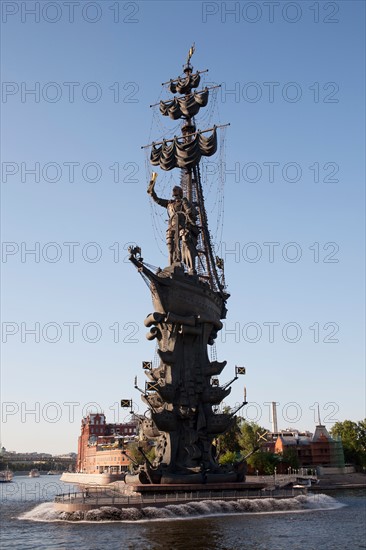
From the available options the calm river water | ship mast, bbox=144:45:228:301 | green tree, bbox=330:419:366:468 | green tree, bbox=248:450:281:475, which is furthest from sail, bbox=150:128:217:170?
green tree, bbox=330:419:366:468

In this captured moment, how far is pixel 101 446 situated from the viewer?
15012cm

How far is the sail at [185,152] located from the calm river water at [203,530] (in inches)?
1660

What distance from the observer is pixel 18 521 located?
4759 centimetres

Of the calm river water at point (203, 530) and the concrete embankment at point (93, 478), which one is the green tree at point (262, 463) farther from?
the calm river water at point (203, 530)

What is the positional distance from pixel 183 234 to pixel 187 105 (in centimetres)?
2148

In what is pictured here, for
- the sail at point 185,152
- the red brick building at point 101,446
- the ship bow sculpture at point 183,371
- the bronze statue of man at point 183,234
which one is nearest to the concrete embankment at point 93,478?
the red brick building at point 101,446

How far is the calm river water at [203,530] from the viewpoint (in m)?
34.9

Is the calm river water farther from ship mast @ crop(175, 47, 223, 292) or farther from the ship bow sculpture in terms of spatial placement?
ship mast @ crop(175, 47, 223, 292)

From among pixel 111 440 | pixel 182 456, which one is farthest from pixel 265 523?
pixel 111 440

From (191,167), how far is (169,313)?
76.8 ft

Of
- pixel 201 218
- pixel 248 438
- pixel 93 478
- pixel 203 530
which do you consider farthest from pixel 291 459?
pixel 203 530

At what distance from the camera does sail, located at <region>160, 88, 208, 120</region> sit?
79.1 meters

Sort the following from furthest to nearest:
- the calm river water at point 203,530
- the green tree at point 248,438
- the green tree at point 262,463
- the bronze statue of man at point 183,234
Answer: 1. the green tree at point 248,438
2. the green tree at point 262,463
3. the bronze statue of man at point 183,234
4. the calm river water at point 203,530

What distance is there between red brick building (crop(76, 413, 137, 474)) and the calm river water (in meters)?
70.5
